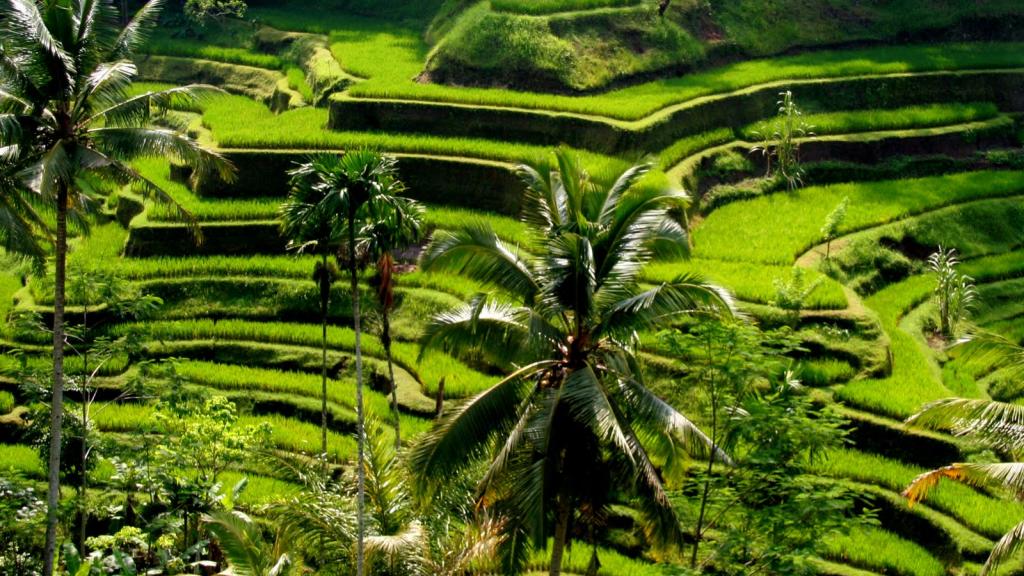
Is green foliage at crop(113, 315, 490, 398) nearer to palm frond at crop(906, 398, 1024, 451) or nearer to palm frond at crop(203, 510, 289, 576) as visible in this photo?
palm frond at crop(203, 510, 289, 576)

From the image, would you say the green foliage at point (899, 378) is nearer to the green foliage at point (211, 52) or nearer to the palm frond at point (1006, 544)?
Result: the palm frond at point (1006, 544)

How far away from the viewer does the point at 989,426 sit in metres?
13.4

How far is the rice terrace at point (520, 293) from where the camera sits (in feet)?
46.6

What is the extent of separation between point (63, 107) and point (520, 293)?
5.61 meters

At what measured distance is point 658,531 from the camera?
13.9 metres

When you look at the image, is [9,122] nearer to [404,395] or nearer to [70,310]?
[404,395]

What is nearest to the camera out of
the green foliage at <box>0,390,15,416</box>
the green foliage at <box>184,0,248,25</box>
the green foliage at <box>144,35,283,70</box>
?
the green foliage at <box>0,390,15,416</box>

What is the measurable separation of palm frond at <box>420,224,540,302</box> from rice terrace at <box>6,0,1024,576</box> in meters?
0.03

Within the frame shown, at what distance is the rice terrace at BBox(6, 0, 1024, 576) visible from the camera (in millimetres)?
14195

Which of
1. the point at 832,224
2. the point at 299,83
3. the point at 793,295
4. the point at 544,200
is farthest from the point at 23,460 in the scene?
the point at 299,83

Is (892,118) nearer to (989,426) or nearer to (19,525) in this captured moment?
(989,426)

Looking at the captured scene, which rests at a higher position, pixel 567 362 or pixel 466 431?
pixel 567 362

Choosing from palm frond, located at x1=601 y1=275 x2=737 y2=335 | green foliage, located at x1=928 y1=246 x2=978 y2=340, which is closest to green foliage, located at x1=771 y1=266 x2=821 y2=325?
green foliage, located at x1=928 y1=246 x2=978 y2=340

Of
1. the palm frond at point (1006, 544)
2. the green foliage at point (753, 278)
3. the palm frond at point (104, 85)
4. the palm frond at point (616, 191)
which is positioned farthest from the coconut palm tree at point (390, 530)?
the green foliage at point (753, 278)
